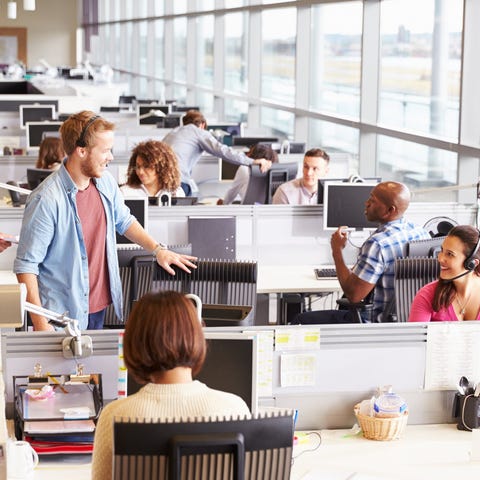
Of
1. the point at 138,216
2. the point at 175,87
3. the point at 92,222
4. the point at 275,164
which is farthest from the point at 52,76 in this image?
the point at 92,222

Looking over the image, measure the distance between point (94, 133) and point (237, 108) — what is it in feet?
40.6

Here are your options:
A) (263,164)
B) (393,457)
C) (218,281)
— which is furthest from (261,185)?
(393,457)

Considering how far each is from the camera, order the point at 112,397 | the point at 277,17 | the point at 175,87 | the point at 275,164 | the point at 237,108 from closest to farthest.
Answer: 1. the point at 112,397
2. the point at 275,164
3. the point at 277,17
4. the point at 237,108
5. the point at 175,87

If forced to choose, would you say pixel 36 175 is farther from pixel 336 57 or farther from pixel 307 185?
pixel 336 57

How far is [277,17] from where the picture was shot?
45.2 ft

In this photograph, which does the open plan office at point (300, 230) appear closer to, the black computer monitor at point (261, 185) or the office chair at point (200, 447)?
the black computer monitor at point (261, 185)

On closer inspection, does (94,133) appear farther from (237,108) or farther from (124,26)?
(124,26)

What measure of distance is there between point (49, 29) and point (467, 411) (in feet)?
96.8

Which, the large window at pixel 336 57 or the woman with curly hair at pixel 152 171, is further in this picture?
the large window at pixel 336 57

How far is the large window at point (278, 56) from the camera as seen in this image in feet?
45.1

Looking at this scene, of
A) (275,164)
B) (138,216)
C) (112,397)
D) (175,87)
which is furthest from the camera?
(175,87)

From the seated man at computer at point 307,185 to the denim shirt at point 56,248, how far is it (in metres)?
2.92

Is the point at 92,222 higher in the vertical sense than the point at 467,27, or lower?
lower

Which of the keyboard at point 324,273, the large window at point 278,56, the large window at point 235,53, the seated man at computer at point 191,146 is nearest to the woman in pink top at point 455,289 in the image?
the keyboard at point 324,273
